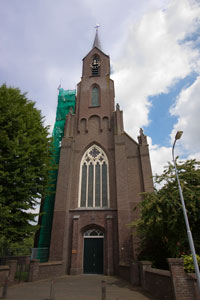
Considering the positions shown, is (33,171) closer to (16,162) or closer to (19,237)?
(16,162)

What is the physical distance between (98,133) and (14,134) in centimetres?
1091

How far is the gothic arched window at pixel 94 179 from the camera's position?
59.3 feet

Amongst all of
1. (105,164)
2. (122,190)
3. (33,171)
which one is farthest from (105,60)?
(33,171)

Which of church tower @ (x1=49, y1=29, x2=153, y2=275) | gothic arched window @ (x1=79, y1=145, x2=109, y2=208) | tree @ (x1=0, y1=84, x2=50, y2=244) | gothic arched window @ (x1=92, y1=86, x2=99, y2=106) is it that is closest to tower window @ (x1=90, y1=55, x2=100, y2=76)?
gothic arched window @ (x1=92, y1=86, x2=99, y2=106)

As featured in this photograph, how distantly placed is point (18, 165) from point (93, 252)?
10.1 metres

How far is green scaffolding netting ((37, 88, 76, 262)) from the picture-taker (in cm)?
1591

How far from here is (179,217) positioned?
9523 mm

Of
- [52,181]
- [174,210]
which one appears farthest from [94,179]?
[174,210]


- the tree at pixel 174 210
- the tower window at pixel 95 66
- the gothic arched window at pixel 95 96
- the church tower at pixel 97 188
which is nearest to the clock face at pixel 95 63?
the tower window at pixel 95 66

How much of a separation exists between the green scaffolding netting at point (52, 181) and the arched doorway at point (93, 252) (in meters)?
3.34

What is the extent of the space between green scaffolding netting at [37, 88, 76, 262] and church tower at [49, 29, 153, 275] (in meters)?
1.30

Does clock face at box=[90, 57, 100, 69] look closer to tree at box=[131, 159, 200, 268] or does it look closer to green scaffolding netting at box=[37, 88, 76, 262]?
green scaffolding netting at box=[37, 88, 76, 262]

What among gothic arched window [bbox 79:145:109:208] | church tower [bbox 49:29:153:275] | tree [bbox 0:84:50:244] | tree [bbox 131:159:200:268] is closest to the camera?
tree [bbox 131:159:200:268]

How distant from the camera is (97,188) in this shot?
18625mm
